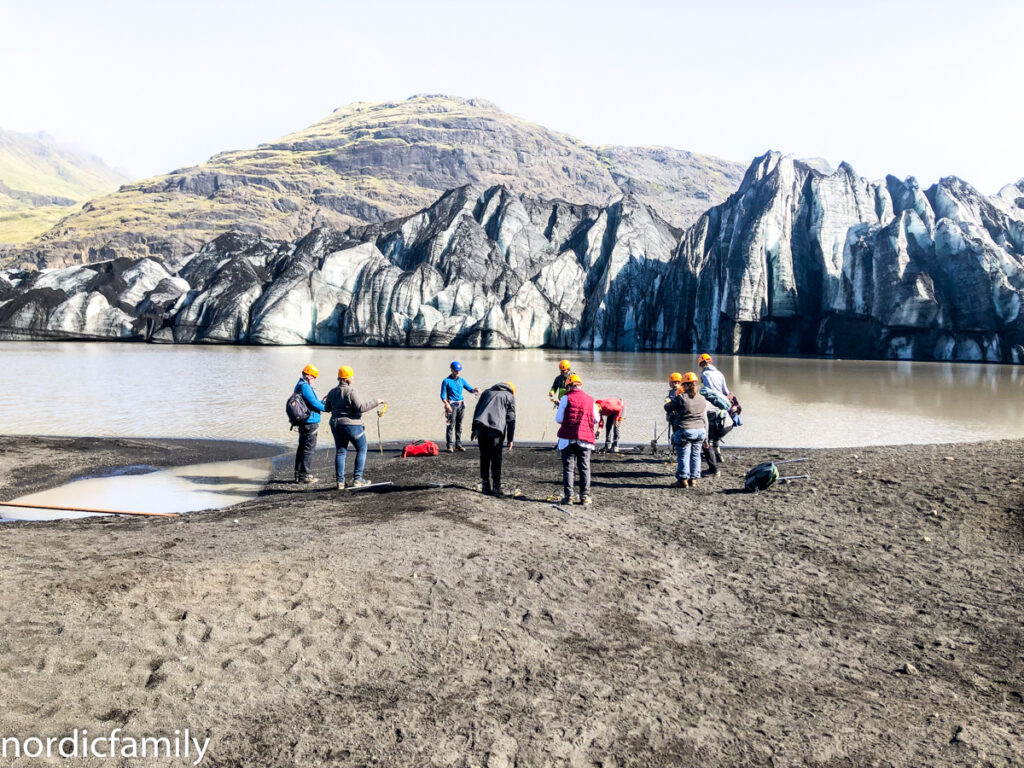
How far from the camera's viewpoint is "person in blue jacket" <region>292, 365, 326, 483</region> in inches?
452

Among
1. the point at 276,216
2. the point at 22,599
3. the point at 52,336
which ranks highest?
the point at 276,216

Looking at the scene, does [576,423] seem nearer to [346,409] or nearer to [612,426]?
[346,409]

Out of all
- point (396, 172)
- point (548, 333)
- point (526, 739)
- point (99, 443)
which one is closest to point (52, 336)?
point (548, 333)

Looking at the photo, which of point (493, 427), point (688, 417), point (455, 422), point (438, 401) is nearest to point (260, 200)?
point (438, 401)

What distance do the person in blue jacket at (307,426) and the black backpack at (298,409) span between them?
0.06 metres

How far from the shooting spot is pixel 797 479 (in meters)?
11.9

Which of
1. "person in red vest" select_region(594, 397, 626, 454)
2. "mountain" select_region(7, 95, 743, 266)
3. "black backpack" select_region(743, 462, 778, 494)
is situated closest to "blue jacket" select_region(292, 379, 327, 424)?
"person in red vest" select_region(594, 397, 626, 454)

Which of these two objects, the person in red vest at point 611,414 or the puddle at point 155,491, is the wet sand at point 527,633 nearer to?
the puddle at point 155,491

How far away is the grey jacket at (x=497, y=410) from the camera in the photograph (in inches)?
402

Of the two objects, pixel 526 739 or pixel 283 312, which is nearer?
pixel 526 739

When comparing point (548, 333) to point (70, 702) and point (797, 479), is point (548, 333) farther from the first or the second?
point (70, 702)

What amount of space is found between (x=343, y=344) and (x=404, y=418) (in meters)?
64.6

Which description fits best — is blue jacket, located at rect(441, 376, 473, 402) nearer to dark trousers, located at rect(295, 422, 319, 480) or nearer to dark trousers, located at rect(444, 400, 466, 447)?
dark trousers, located at rect(444, 400, 466, 447)

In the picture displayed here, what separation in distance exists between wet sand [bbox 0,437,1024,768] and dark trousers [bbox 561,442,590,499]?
0.65 m
